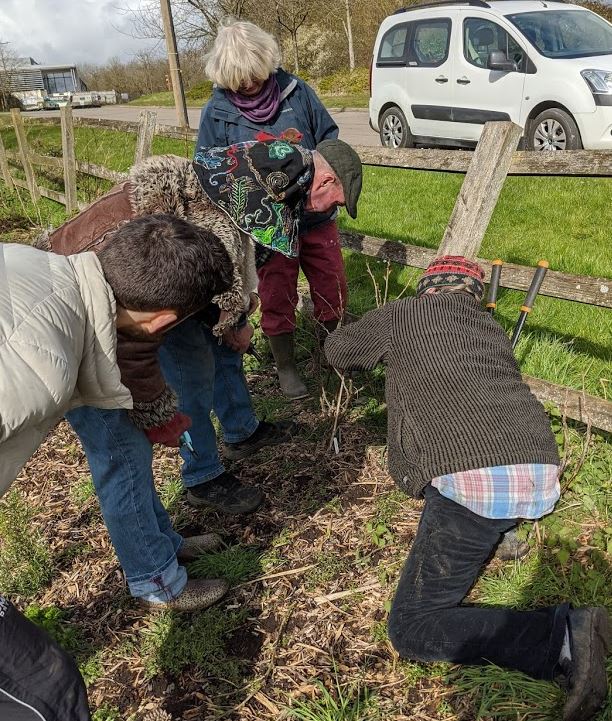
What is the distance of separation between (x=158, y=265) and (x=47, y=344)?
0.39 meters

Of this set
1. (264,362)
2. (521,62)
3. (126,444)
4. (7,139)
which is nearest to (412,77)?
(521,62)

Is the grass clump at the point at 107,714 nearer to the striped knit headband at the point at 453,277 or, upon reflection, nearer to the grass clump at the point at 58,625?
the grass clump at the point at 58,625

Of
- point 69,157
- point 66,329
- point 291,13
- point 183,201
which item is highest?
point 291,13

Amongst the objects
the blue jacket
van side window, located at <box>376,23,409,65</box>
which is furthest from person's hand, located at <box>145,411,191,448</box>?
van side window, located at <box>376,23,409,65</box>

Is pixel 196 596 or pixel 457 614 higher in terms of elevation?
pixel 457 614

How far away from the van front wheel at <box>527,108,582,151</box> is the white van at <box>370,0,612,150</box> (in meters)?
0.01

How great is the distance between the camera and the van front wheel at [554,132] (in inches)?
284

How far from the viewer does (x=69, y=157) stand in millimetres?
8219

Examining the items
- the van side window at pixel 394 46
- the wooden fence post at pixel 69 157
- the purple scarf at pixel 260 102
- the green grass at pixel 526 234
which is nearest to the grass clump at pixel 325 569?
the green grass at pixel 526 234

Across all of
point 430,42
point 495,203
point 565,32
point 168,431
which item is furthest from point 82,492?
point 430,42

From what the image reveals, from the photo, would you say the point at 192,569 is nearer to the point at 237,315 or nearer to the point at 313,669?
the point at 313,669

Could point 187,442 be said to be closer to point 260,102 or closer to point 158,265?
point 158,265

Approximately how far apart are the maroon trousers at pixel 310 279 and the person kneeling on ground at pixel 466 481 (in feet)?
4.32

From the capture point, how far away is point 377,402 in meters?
3.52
